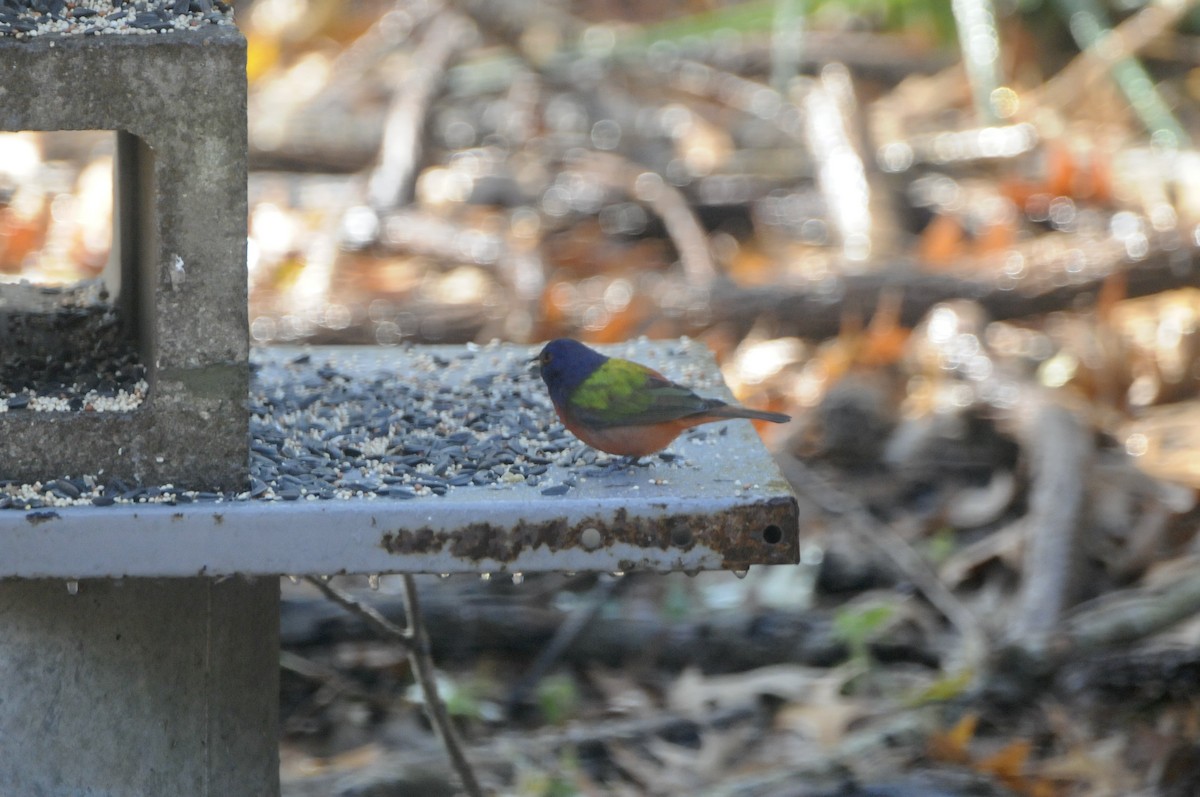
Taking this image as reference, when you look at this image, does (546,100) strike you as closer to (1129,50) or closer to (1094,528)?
(1129,50)

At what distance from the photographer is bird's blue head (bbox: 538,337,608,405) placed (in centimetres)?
265

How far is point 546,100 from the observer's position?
356 inches

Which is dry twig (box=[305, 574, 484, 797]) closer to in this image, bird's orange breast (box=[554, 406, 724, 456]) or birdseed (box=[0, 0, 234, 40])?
bird's orange breast (box=[554, 406, 724, 456])

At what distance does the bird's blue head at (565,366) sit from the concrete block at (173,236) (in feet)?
1.94

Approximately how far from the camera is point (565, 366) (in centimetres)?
270

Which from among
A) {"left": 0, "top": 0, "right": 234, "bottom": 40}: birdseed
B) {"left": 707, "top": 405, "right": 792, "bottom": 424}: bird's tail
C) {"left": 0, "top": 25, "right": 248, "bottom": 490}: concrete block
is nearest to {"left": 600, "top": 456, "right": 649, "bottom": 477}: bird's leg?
{"left": 707, "top": 405, "right": 792, "bottom": 424}: bird's tail

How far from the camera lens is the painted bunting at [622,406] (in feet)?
8.22

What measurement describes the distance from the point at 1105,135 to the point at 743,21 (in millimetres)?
2048

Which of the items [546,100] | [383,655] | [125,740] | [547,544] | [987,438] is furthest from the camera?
[546,100]


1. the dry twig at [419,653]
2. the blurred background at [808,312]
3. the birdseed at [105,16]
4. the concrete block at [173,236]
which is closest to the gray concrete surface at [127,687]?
the concrete block at [173,236]

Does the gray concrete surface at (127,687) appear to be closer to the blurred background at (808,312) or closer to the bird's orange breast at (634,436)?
the bird's orange breast at (634,436)

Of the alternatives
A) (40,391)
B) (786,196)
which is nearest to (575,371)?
(40,391)

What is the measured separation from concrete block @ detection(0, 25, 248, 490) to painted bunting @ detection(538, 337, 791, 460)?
1.89 feet

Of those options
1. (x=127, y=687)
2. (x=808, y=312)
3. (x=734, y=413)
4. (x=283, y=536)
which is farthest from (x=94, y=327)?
(x=808, y=312)
